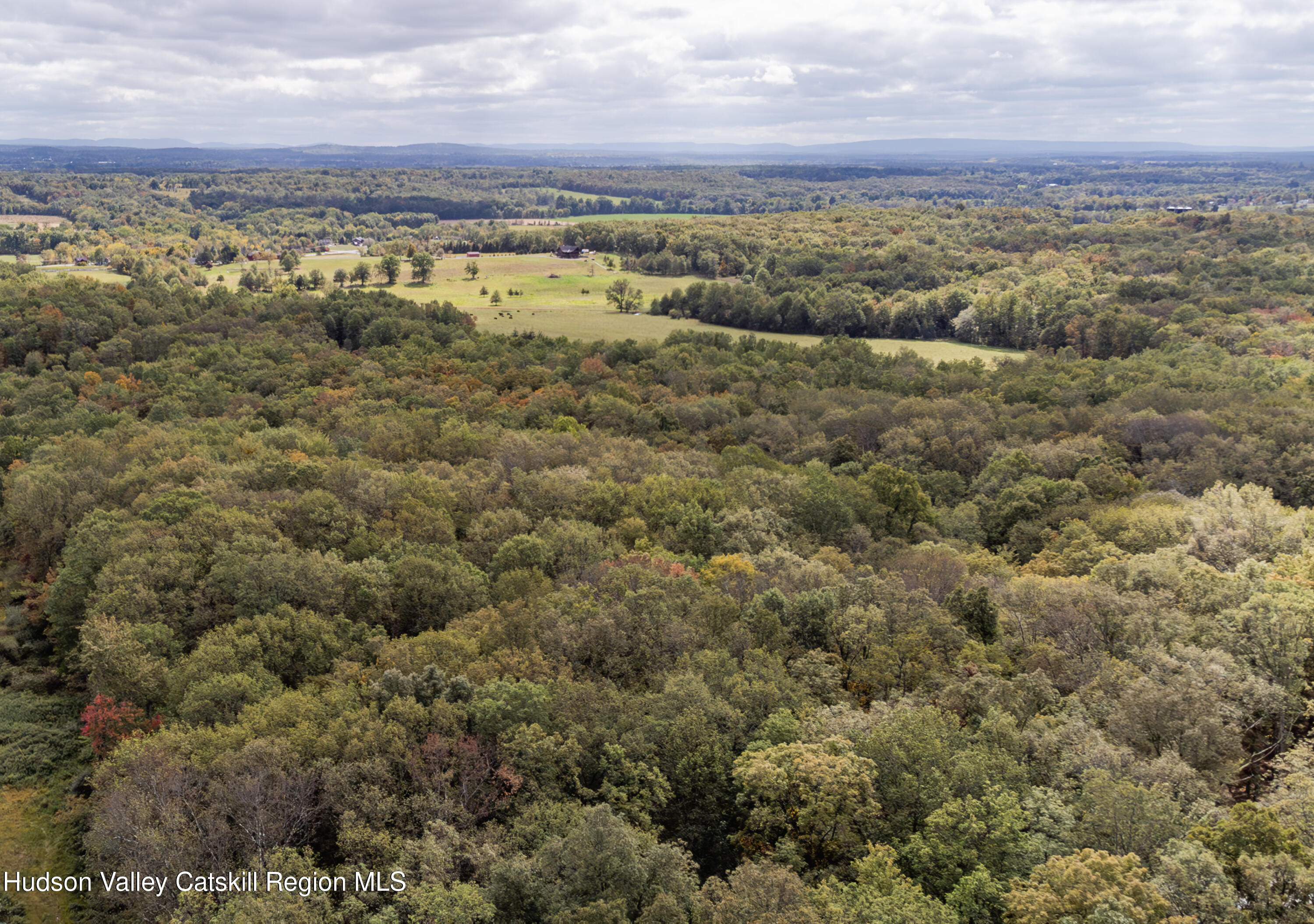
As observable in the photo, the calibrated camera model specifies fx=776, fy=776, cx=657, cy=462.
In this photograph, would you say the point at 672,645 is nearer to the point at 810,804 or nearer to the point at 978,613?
the point at 810,804

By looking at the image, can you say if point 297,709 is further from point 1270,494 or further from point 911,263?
point 911,263

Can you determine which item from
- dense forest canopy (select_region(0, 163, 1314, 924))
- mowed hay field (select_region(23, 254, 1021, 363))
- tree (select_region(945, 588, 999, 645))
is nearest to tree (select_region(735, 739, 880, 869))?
dense forest canopy (select_region(0, 163, 1314, 924))

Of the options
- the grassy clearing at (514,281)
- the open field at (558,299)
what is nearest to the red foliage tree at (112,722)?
the open field at (558,299)

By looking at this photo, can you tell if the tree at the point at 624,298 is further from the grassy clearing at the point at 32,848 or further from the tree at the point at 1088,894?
the tree at the point at 1088,894

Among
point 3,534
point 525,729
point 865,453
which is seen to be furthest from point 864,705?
point 3,534

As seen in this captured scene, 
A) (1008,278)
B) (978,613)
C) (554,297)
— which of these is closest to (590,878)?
(978,613)

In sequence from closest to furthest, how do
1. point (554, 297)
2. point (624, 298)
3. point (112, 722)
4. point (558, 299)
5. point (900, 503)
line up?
point (112, 722)
point (900, 503)
point (624, 298)
point (558, 299)
point (554, 297)
